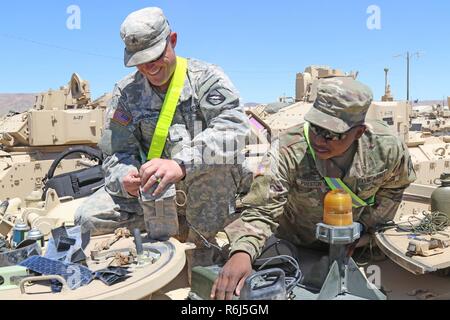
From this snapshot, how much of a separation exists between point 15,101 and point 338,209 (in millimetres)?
90455

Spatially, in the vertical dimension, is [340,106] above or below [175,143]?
above

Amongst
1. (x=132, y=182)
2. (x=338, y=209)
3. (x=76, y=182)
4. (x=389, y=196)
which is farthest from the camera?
(x=76, y=182)

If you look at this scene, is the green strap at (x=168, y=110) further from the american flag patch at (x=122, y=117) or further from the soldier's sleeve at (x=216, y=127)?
the american flag patch at (x=122, y=117)

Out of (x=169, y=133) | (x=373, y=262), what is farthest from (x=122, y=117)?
(x=373, y=262)

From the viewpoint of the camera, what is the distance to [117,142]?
11.8 feet

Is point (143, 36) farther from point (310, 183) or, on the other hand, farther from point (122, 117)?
point (310, 183)

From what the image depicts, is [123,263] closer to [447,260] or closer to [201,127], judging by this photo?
[201,127]

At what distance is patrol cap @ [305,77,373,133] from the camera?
2820mm

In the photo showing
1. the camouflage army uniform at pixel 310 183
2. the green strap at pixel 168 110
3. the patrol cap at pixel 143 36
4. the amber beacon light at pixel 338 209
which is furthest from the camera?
the green strap at pixel 168 110

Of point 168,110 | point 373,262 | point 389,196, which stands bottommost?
point 373,262

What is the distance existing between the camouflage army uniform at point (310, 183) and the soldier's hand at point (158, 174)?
0.43 meters

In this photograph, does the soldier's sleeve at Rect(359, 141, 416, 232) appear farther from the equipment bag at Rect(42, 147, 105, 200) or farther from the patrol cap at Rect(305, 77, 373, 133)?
the equipment bag at Rect(42, 147, 105, 200)

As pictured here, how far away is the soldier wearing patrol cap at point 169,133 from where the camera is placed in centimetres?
322

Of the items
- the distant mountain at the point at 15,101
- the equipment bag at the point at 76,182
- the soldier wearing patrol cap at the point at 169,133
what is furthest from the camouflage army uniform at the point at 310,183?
the distant mountain at the point at 15,101
